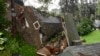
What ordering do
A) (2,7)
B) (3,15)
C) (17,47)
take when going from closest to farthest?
(17,47), (2,7), (3,15)

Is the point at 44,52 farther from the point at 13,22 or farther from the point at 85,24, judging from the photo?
the point at 85,24

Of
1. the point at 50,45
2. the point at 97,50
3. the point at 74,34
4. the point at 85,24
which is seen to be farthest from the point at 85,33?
the point at 97,50

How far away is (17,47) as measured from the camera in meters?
6.84

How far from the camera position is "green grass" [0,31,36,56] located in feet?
21.5

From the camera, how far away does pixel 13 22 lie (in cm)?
751

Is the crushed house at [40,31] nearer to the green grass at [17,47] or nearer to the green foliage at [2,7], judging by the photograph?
the green grass at [17,47]

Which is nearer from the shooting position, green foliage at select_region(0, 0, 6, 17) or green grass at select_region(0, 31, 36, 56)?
green grass at select_region(0, 31, 36, 56)

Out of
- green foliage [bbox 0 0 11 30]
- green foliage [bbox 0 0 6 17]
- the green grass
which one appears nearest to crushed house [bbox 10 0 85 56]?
the green grass

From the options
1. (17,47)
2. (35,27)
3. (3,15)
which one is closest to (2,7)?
(3,15)

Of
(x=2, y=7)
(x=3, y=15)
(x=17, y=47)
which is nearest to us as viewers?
(x=17, y=47)

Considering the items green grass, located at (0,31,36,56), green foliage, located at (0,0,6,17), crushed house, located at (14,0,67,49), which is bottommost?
green grass, located at (0,31,36,56)

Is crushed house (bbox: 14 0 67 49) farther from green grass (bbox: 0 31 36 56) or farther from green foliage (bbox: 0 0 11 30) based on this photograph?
green foliage (bbox: 0 0 11 30)

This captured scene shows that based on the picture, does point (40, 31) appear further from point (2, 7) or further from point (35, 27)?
point (2, 7)

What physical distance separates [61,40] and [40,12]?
1735 mm
